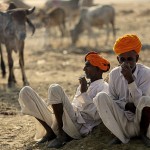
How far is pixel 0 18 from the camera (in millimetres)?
11742

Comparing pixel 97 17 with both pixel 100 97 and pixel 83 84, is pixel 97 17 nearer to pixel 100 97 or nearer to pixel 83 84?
pixel 83 84

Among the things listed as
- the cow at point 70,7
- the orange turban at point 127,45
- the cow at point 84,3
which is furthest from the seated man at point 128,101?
the cow at point 84,3

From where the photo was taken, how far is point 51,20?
21.5m

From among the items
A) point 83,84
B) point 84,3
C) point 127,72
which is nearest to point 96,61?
point 83,84

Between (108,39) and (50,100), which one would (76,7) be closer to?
(108,39)

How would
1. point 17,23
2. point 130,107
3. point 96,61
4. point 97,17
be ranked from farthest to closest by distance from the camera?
point 97,17, point 17,23, point 96,61, point 130,107

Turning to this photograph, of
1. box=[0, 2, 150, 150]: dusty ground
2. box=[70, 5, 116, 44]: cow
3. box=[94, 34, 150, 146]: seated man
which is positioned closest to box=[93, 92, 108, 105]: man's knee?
box=[94, 34, 150, 146]: seated man

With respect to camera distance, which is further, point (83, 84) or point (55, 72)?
point (55, 72)

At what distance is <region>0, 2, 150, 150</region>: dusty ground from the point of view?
19.8 feet

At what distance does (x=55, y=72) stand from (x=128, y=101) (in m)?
7.53

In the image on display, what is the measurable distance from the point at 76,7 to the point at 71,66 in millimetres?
11605

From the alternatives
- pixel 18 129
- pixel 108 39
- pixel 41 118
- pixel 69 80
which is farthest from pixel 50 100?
pixel 108 39

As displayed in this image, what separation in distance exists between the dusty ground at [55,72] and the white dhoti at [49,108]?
0.64ft

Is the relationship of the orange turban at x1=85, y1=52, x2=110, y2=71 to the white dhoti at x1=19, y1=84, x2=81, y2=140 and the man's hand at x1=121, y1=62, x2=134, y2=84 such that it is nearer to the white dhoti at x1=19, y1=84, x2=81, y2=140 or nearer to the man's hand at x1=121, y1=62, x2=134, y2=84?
the white dhoti at x1=19, y1=84, x2=81, y2=140
